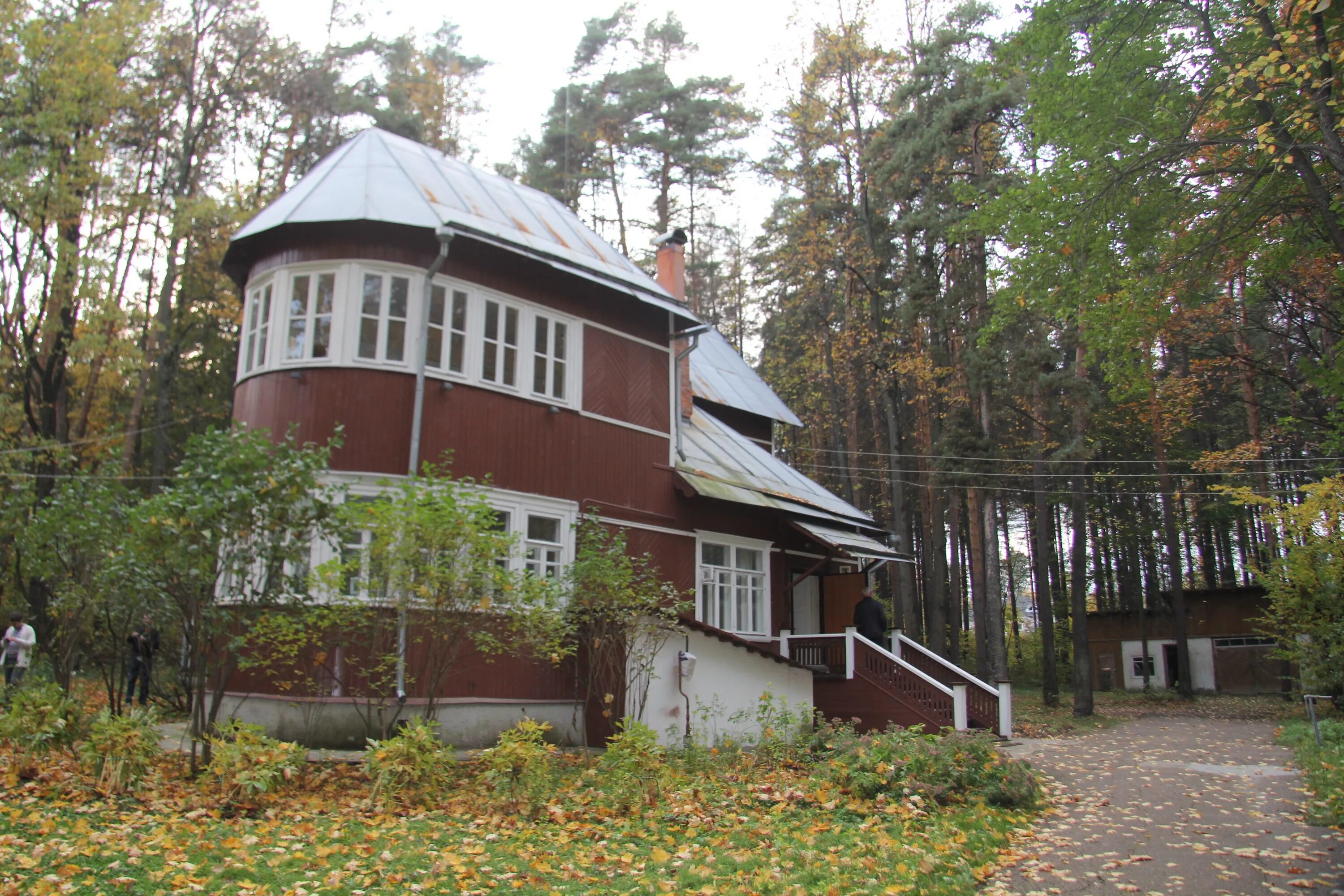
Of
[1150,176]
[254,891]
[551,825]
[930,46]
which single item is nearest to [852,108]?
[930,46]

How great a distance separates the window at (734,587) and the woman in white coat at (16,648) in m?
10.4

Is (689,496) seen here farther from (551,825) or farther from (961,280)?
(961,280)

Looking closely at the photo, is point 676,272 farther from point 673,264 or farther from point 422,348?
point 422,348

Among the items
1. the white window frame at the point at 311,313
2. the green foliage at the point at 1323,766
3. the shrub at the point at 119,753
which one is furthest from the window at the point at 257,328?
the green foliage at the point at 1323,766

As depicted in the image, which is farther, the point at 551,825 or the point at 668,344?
the point at 668,344

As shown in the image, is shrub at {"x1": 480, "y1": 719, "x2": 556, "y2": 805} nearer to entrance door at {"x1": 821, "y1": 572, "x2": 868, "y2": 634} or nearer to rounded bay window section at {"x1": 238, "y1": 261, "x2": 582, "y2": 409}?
rounded bay window section at {"x1": 238, "y1": 261, "x2": 582, "y2": 409}

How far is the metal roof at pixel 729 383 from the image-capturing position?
24.2m

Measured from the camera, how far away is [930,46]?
2677 cm

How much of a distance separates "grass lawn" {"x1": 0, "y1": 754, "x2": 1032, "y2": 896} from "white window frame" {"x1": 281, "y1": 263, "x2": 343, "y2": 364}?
5261 mm

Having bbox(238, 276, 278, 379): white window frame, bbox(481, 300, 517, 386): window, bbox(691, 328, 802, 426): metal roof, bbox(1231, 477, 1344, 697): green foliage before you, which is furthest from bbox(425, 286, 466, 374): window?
bbox(1231, 477, 1344, 697): green foliage

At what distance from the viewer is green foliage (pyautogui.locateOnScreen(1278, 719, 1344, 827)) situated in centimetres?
873

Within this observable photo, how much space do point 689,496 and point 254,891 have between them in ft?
37.4

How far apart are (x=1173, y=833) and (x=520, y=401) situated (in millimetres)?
9466

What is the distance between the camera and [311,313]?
A: 42.2ft
